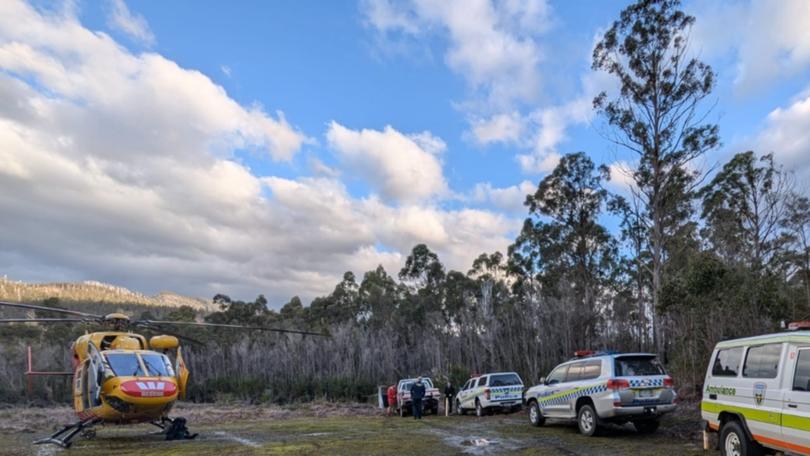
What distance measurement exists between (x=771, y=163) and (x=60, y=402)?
4684cm

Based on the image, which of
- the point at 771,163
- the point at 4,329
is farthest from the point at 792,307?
the point at 4,329

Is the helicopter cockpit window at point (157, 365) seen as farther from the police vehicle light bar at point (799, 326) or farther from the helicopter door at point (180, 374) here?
the police vehicle light bar at point (799, 326)

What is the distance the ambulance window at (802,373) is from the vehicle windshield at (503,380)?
14160 mm

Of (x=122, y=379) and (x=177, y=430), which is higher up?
(x=122, y=379)

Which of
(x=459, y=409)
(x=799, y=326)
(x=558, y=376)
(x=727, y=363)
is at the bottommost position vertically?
(x=459, y=409)

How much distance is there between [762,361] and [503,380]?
1357cm

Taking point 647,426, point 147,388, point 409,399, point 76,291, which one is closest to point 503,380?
point 409,399

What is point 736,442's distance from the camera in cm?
787

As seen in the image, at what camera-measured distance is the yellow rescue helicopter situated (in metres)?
13.0

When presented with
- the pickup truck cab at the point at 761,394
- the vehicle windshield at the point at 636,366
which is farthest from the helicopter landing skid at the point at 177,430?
the pickup truck cab at the point at 761,394

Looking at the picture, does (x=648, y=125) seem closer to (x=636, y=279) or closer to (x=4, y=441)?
(x=636, y=279)

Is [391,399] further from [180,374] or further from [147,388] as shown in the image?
[147,388]

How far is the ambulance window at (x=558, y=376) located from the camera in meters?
13.7

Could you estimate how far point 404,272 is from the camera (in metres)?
49.3
